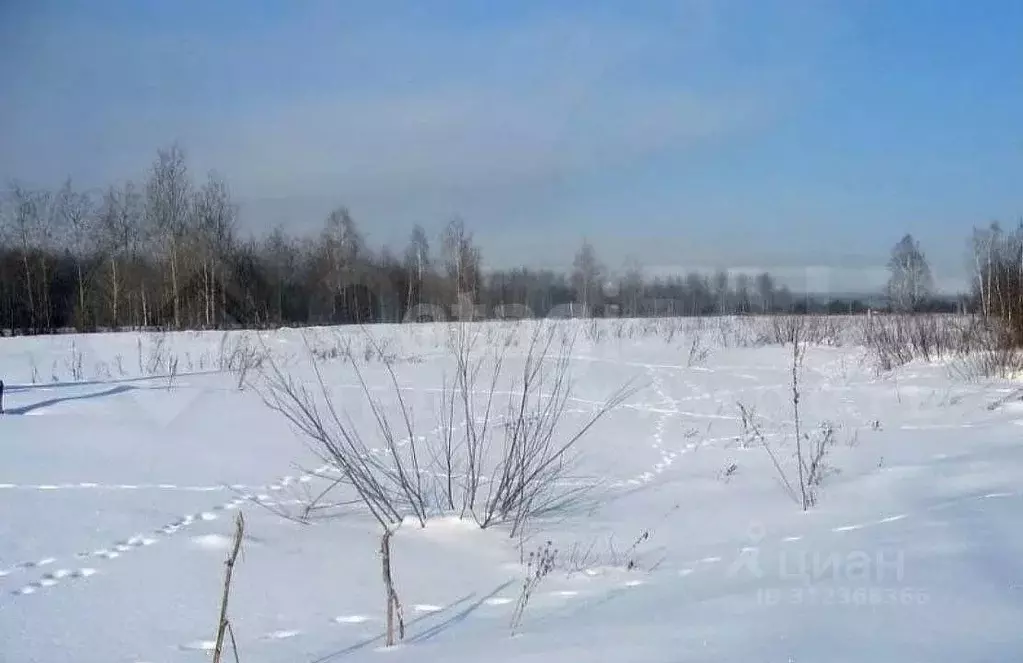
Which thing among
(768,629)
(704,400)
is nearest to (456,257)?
(704,400)

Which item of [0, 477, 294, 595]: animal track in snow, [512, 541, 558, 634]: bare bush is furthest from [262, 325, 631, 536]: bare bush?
[0, 477, 294, 595]: animal track in snow

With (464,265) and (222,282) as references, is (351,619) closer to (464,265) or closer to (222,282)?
(464,265)

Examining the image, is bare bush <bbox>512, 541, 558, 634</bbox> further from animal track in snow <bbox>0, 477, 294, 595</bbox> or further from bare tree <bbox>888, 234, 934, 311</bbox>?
bare tree <bbox>888, 234, 934, 311</bbox>

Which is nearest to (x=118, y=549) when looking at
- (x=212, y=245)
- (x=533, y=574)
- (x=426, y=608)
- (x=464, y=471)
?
(x=426, y=608)

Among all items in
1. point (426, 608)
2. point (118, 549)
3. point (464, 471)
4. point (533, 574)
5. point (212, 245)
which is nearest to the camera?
point (426, 608)

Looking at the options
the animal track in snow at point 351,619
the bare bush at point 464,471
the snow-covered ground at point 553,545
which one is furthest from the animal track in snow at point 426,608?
the bare bush at point 464,471

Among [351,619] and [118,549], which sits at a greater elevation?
[118,549]

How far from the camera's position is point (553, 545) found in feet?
14.7

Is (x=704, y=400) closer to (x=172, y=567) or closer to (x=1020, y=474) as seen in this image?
(x=1020, y=474)

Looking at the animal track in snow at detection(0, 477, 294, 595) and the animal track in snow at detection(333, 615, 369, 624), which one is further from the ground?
the animal track in snow at detection(0, 477, 294, 595)

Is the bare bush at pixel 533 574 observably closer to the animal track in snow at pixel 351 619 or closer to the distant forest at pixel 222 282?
Result: the animal track in snow at pixel 351 619

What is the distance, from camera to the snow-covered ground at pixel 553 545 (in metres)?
2.75

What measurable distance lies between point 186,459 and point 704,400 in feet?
23.8

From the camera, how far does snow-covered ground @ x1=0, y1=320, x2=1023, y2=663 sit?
2746 millimetres
